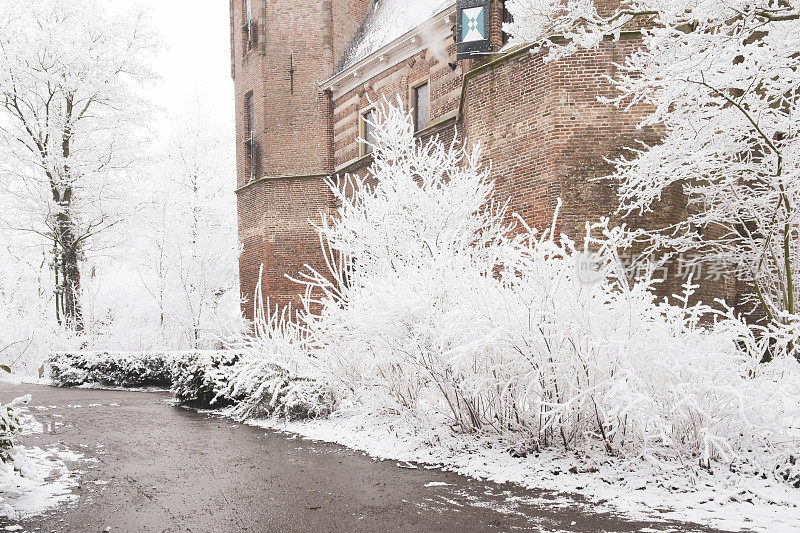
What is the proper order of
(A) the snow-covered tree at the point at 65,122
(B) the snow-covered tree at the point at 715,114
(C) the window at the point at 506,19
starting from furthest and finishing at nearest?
(A) the snow-covered tree at the point at 65,122, (C) the window at the point at 506,19, (B) the snow-covered tree at the point at 715,114

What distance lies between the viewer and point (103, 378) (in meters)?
16.1

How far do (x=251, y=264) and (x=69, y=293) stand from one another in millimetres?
5829

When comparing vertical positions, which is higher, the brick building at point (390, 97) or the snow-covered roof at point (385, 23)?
the snow-covered roof at point (385, 23)

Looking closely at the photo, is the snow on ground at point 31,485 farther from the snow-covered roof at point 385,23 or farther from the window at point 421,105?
the snow-covered roof at point 385,23

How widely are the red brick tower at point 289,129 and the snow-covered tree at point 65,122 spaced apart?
4.83 meters

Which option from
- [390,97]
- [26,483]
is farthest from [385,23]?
[26,483]

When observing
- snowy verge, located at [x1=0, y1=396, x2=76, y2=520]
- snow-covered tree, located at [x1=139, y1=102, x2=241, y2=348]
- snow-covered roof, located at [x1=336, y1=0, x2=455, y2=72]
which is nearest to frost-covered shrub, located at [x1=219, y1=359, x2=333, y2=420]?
snowy verge, located at [x1=0, y1=396, x2=76, y2=520]

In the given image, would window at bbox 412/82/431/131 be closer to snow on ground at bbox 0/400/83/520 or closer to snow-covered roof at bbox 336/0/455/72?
snow-covered roof at bbox 336/0/455/72

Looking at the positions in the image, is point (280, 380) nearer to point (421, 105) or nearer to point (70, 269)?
point (421, 105)

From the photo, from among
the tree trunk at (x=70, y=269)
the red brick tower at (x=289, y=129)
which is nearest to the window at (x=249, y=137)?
the red brick tower at (x=289, y=129)

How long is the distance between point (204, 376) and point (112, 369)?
6.69 metres

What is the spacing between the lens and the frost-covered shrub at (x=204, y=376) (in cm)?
1017

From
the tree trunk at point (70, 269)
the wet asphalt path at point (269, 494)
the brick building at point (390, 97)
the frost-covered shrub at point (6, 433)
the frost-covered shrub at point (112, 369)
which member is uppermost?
the brick building at point (390, 97)

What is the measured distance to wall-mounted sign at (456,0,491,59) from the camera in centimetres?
1428
